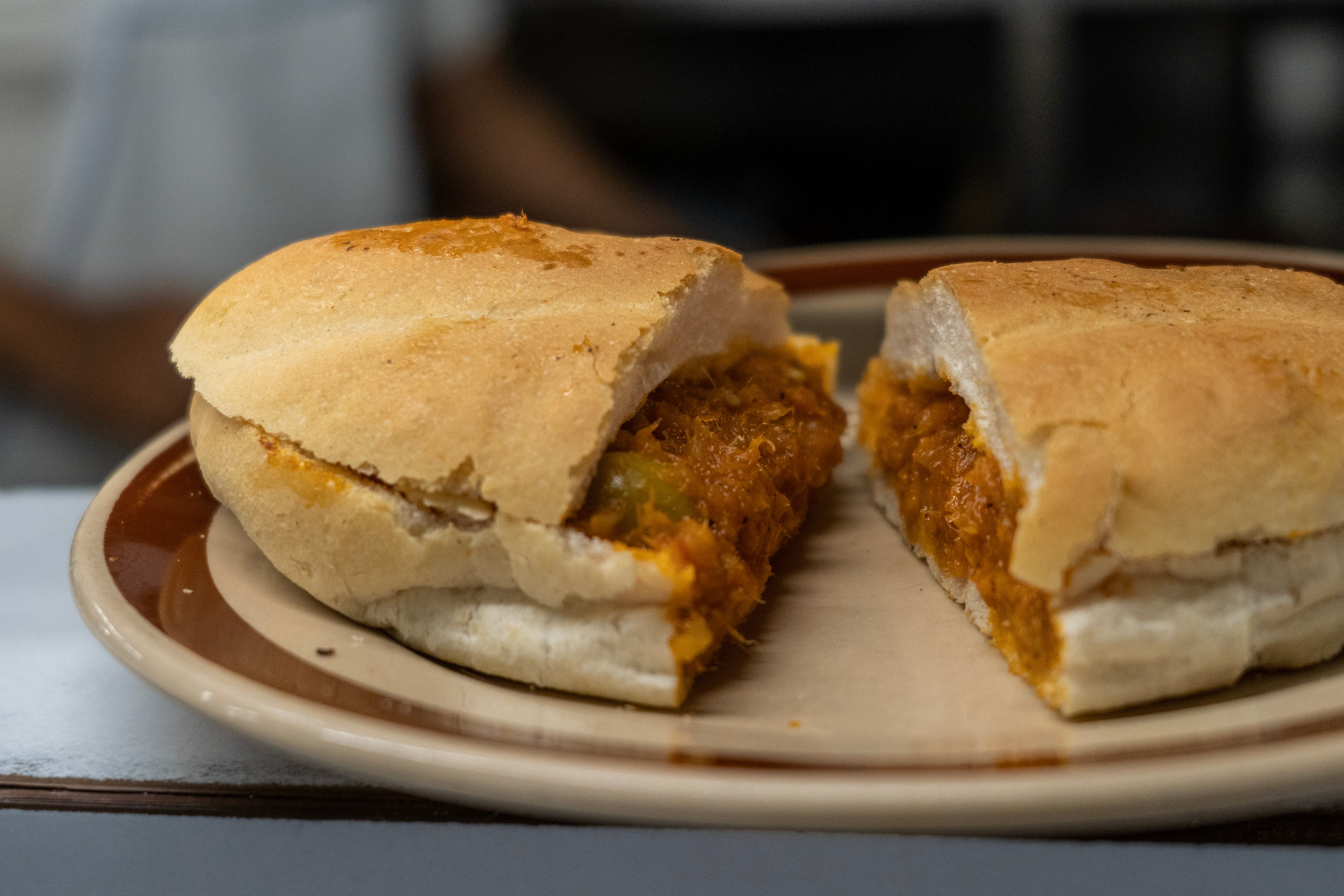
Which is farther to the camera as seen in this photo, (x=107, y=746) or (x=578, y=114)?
(x=578, y=114)

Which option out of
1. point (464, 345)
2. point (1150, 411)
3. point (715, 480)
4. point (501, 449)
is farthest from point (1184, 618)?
point (464, 345)

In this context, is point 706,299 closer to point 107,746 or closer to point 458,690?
point 458,690

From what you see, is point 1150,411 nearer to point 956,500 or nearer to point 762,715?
point 956,500

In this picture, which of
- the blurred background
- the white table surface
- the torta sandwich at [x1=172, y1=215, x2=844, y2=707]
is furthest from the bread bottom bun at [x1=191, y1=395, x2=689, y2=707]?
the blurred background

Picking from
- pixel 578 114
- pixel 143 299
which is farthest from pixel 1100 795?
pixel 578 114

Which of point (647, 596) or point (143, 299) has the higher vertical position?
point (647, 596)

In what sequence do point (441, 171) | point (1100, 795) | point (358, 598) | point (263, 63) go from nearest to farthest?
point (1100, 795)
point (358, 598)
point (263, 63)
point (441, 171)

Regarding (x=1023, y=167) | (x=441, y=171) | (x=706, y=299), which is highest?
(x=706, y=299)
